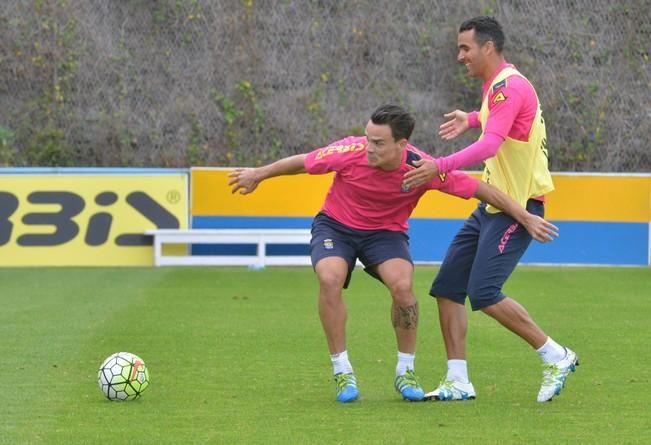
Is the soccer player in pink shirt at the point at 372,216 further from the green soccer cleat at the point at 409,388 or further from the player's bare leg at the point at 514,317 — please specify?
the player's bare leg at the point at 514,317

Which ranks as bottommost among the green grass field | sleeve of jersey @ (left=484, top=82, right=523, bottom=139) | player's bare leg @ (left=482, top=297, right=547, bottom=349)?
the green grass field

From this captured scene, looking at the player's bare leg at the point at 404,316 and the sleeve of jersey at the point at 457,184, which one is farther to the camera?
A: the player's bare leg at the point at 404,316

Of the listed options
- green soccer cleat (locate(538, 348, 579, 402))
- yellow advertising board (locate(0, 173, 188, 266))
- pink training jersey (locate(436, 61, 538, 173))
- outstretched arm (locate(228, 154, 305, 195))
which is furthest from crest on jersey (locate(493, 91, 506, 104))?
yellow advertising board (locate(0, 173, 188, 266))

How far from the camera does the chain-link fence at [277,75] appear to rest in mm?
21781

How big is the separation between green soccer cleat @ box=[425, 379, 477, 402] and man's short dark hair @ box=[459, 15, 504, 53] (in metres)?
1.91

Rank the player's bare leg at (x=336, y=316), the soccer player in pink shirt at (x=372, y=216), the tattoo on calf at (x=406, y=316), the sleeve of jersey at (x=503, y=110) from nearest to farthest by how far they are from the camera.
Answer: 1. the sleeve of jersey at (x=503, y=110)
2. the soccer player in pink shirt at (x=372, y=216)
3. the player's bare leg at (x=336, y=316)
4. the tattoo on calf at (x=406, y=316)

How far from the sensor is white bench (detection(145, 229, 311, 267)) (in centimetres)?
1745

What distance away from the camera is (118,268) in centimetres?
1736

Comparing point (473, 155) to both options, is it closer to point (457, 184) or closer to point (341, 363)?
point (457, 184)

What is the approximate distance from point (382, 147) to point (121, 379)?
192 centimetres

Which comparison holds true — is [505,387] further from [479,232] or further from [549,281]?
[549,281]

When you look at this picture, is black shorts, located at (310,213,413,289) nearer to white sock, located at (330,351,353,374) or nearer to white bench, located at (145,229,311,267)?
white sock, located at (330,351,353,374)

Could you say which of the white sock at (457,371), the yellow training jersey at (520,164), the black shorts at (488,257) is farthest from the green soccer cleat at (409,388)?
the yellow training jersey at (520,164)

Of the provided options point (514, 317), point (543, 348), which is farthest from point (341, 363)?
point (543, 348)
